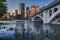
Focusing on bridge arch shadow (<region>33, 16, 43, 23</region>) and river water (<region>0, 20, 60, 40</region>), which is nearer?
river water (<region>0, 20, 60, 40</region>)

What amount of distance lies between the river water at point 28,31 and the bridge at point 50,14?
5 centimetres

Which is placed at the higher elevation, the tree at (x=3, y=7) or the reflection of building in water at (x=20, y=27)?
the tree at (x=3, y=7)

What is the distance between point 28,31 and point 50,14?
0.27 metres

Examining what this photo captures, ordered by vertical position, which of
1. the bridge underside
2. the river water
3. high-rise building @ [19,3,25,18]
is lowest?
the river water

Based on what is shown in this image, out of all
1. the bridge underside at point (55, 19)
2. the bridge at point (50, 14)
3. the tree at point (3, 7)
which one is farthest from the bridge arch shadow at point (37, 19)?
the tree at point (3, 7)

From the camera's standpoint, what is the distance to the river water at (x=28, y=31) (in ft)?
4.97

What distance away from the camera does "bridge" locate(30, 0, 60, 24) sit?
1577 millimetres

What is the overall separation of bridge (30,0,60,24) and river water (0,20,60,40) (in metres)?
0.05

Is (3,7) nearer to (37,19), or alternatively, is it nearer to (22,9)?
(22,9)

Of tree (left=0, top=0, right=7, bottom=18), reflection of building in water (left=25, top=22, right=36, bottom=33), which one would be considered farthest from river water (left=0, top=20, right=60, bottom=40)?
tree (left=0, top=0, right=7, bottom=18)

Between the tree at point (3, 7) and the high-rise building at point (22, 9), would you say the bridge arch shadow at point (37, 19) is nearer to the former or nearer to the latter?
the high-rise building at point (22, 9)

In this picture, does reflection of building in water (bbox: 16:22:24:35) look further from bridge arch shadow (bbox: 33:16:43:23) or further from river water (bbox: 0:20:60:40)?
bridge arch shadow (bbox: 33:16:43:23)

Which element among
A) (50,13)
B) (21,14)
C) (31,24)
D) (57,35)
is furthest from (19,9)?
(57,35)

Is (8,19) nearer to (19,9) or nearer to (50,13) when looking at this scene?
(19,9)
